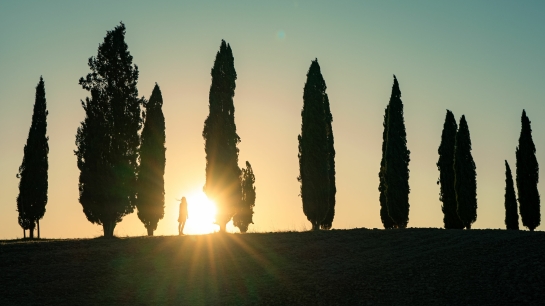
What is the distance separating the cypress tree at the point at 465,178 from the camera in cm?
4391

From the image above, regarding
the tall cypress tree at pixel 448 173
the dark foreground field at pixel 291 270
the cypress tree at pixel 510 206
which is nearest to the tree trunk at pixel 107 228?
the dark foreground field at pixel 291 270

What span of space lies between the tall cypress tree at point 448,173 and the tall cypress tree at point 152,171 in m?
21.8

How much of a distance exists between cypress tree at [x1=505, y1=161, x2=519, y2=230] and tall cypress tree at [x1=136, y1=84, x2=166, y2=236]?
28199 mm

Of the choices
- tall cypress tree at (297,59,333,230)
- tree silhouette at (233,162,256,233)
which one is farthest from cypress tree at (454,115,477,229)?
tree silhouette at (233,162,256,233)

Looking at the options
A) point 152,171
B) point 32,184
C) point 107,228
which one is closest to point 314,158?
point 107,228

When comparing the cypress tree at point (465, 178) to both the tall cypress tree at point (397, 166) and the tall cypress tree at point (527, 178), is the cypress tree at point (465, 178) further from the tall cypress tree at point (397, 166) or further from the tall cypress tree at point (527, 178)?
the tall cypress tree at point (527, 178)

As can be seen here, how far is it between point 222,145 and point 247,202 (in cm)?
1606

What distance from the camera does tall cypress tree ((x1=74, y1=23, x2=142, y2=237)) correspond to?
39719 mm

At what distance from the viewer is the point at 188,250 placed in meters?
28.4

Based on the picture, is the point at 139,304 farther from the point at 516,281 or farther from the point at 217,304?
the point at 516,281

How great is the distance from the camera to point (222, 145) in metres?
42.4

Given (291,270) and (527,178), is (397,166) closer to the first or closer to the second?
(527,178)

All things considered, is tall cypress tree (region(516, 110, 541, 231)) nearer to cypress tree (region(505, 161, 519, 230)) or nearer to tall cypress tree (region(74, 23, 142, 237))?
cypress tree (region(505, 161, 519, 230))

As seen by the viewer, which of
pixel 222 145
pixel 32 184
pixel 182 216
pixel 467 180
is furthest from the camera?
pixel 32 184
